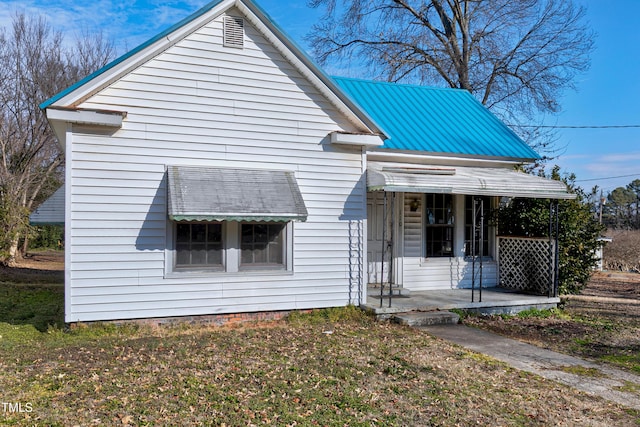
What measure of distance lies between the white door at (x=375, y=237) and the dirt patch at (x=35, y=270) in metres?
10.4

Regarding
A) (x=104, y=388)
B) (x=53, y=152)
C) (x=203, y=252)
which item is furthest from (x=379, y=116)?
(x=53, y=152)

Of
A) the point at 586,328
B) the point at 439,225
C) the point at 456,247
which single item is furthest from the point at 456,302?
the point at 586,328

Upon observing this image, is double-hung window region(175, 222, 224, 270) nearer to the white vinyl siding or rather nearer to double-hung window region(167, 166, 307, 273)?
double-hung window region(167, 166, 307, 273)

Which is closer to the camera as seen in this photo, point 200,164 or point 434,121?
point 200,164

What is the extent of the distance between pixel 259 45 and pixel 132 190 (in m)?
3.58

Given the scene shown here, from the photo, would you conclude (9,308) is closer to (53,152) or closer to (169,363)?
(169,363)

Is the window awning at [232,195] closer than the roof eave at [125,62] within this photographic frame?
No

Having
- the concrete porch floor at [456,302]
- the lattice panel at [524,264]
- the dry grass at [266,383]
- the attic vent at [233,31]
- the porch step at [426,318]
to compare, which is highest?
the attic vent at [233,31]

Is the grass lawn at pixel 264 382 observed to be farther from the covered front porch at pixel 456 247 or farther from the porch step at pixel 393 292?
the covered front porch at pixel 456 247

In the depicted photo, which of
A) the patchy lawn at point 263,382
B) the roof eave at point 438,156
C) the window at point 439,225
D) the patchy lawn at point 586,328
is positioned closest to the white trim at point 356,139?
the roof eave at point 438,156

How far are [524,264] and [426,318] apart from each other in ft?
13.5

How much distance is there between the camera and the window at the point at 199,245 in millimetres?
8680

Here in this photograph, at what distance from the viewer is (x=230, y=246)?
29.5 feet

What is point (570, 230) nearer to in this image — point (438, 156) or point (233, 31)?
point (438, 156)
